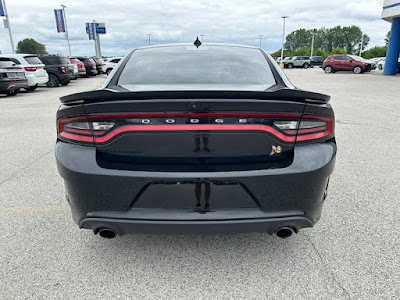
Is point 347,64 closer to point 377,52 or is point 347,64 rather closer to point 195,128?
point 195,128

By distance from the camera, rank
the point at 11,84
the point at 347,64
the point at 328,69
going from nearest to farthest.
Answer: the point at 11,84, the point at 347,64, the point at 328,69

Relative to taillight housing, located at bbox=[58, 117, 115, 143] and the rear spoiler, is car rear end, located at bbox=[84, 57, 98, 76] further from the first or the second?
the rear spoiler

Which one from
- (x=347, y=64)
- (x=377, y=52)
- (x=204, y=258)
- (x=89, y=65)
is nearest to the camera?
(x=204, y=258)

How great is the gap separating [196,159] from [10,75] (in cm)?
1340

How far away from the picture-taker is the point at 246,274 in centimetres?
215

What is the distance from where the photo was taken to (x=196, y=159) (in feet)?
6.13

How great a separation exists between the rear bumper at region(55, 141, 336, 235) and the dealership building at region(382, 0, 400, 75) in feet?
89.8

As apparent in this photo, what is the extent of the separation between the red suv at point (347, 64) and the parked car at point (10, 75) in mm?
27514

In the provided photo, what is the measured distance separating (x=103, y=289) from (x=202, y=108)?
52.6 inches

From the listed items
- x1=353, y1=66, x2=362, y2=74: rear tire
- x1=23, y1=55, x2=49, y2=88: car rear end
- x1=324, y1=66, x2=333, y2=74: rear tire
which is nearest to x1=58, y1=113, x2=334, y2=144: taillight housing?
x1=23, y1=55, x2=49, y2=88: car rear end

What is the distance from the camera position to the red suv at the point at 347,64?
29422mm

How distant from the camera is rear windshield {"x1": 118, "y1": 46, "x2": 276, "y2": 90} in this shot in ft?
8.16

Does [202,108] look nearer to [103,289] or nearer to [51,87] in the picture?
[103,289]

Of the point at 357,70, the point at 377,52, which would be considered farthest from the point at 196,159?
the point at 377,52
